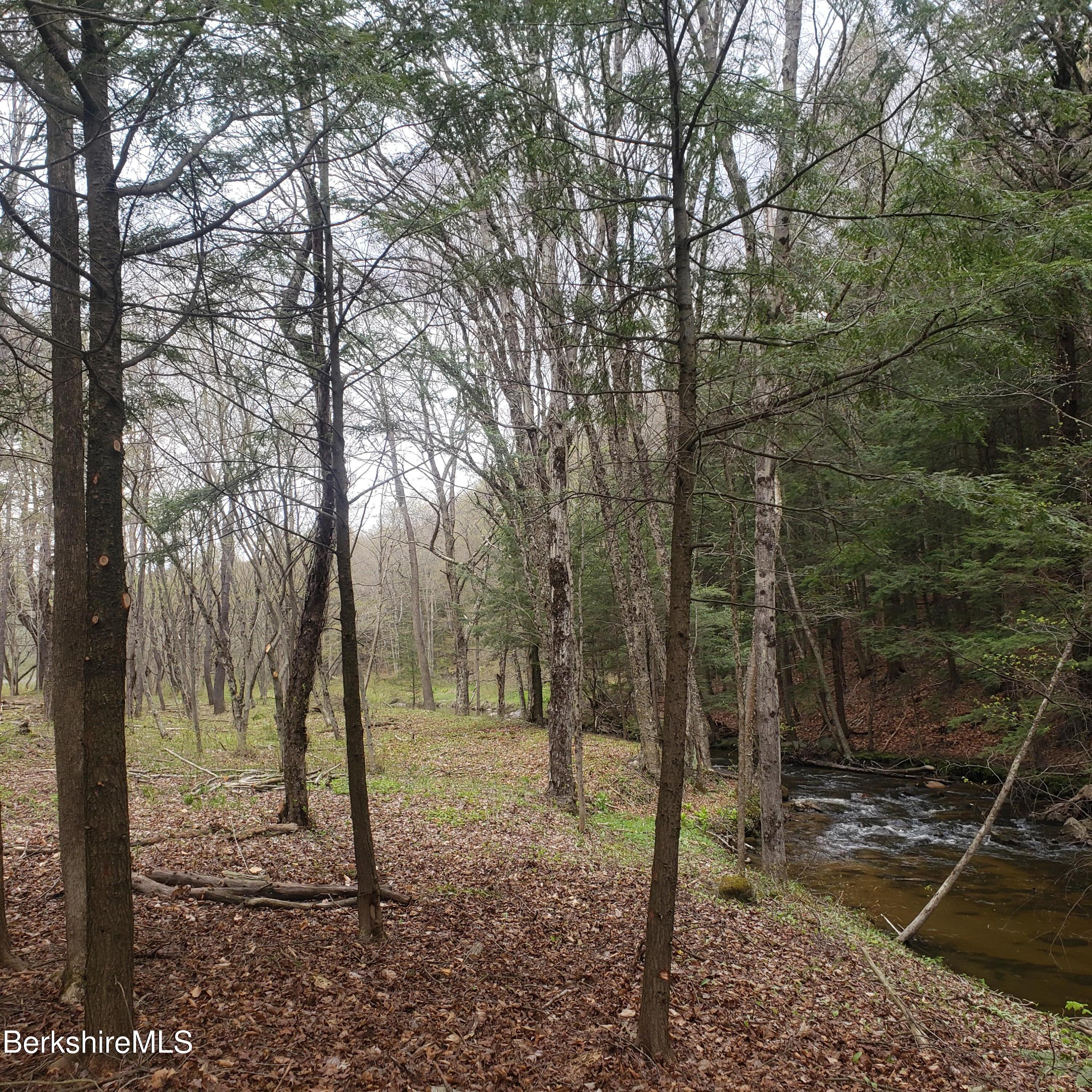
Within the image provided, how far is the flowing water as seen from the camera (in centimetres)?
698

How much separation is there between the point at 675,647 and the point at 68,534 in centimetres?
396

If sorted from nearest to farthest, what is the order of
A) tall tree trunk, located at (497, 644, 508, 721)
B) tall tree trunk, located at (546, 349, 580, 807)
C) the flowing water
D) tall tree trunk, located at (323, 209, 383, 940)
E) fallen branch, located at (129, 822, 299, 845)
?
1. tall tree trunk, located at (323, 209, 383, 940)
2. fallen branch, located at (129, 822, 299, 845)
3. the flowing water
4. tall tree trunk, located at (546, 349, 580, 807)
5. tall tree trunk, located at (497, 644, 508, 721)

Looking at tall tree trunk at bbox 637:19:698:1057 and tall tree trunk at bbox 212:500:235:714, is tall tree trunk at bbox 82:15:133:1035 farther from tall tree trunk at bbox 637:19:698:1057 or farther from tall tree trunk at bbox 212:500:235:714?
tall tree trunk at bbox 212:500:235:714

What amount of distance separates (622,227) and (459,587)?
14.7 m

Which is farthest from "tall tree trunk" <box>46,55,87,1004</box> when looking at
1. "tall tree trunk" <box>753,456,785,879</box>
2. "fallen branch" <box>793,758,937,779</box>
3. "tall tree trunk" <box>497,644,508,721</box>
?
"tall tree trunk" <box>497,644,508,721</box>

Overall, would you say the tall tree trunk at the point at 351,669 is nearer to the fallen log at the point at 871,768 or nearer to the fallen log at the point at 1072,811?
the fallen log at the point at 1072,811

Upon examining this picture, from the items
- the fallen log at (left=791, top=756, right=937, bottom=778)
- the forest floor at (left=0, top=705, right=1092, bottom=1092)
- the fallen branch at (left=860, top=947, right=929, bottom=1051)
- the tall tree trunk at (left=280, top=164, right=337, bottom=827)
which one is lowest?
the fallen log at (left=791, top=756, right=937, bottom=778)

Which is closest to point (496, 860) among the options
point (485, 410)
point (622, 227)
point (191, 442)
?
point (485, 410)

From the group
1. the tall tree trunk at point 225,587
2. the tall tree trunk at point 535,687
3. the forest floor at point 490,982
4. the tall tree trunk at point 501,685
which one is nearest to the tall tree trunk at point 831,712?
the tall tree trunk at point 535,687

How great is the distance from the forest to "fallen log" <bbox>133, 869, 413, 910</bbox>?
1.5 inches

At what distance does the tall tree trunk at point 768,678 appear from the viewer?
25.0ft

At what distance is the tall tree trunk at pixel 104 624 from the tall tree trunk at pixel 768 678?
6439mm

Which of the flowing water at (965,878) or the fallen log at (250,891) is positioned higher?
the fallen log at (250,891)

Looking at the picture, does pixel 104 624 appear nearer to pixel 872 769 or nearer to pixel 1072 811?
pixel 1072 811
